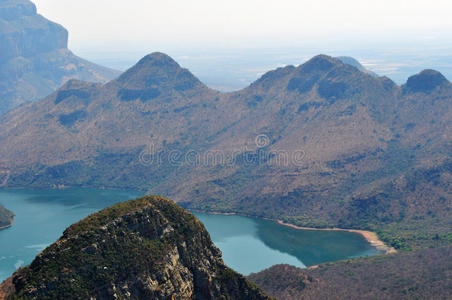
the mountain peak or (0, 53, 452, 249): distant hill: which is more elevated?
the mountain peak

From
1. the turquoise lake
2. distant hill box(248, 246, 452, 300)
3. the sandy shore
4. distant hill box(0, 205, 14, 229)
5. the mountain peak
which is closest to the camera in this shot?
distant hill box(248, 246, 452, 300)

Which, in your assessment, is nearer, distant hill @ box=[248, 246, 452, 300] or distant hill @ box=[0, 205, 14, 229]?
distant hill @ box=[248, 246, 452, 300]

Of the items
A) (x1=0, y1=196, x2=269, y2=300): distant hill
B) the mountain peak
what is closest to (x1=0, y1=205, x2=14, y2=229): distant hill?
(x1=0, y1=196, x2=269, y2=300): distant hill

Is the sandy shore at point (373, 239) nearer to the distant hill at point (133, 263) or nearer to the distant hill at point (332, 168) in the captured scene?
the distant hill at point (332, 168)

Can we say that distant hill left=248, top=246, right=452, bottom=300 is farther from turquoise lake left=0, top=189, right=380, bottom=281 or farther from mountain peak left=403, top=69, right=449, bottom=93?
mountain peak left=403, top=69, right=449, bottom=93

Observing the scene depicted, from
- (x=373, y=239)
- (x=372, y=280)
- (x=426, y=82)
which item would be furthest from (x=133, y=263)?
(x=426, y=82)

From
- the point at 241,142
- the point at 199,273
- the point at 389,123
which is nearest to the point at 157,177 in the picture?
the point at 241,142
